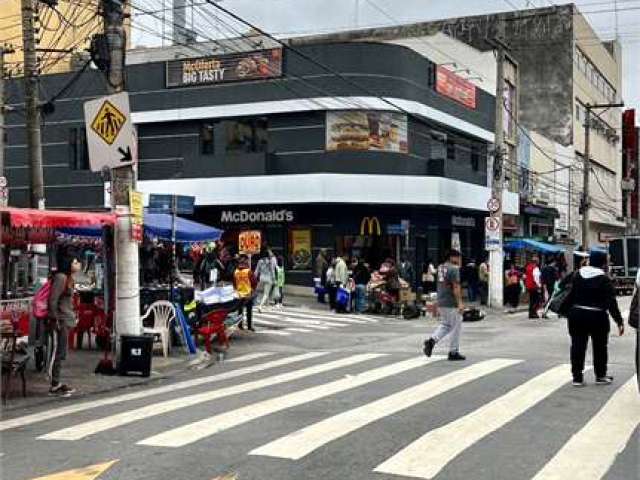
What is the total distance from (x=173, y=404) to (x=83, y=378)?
293 centimetres

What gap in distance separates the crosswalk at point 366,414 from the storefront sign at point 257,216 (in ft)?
62.8

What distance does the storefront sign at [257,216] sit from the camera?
3253cm

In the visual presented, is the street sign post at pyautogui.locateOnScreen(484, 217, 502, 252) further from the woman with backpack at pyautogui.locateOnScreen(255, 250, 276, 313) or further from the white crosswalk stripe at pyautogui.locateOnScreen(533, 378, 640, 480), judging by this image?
the white crosswalk stripe at pyautogui.locateOnScreen(533, 378, 640, 480)

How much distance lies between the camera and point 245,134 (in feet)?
110

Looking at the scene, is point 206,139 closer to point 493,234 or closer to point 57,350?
point 493,234

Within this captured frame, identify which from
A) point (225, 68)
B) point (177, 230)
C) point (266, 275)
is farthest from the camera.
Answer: point (225, 68)

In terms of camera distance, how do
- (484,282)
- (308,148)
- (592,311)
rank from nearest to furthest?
(592,311)
(308,148)
(484,282)

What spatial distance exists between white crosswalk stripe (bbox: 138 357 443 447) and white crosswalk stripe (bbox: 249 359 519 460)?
81 cm

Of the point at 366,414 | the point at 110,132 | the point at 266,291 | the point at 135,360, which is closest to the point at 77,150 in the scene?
the point at 266,291

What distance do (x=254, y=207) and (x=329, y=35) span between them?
87.4 ft

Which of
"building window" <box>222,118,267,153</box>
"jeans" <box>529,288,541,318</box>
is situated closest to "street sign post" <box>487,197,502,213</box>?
"jeans" <box>529,288,541,318</box>

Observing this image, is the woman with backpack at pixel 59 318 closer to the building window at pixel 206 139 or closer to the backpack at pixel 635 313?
the backpack at pixel 635 313

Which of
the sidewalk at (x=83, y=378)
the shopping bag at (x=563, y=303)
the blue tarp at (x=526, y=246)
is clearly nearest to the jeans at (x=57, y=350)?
the sidewalk at (x=83, y=378)

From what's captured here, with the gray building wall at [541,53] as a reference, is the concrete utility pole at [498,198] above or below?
below
